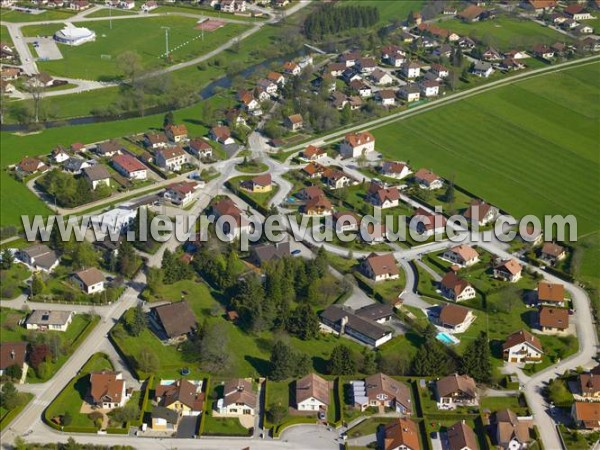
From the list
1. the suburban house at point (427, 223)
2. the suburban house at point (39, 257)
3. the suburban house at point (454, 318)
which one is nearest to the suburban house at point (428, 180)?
the suburban house at point (427, 223)

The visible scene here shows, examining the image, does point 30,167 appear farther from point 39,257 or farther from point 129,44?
point 129,44

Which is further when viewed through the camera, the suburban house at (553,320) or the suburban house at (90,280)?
the suburban house at (90,280)

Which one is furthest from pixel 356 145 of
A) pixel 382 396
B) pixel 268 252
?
pixel 382 396

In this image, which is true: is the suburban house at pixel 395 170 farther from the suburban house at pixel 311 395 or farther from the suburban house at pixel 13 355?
the suburban house at pixel 13 355

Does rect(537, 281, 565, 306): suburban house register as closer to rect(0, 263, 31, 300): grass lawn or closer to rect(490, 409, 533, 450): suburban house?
rect(490, 409, 533, 450): suburban house

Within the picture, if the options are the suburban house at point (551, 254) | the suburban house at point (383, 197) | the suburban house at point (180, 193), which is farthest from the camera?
the suburban house at point (180, 193)

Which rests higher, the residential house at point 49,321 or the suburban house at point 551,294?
the suburban house at point 551,294
